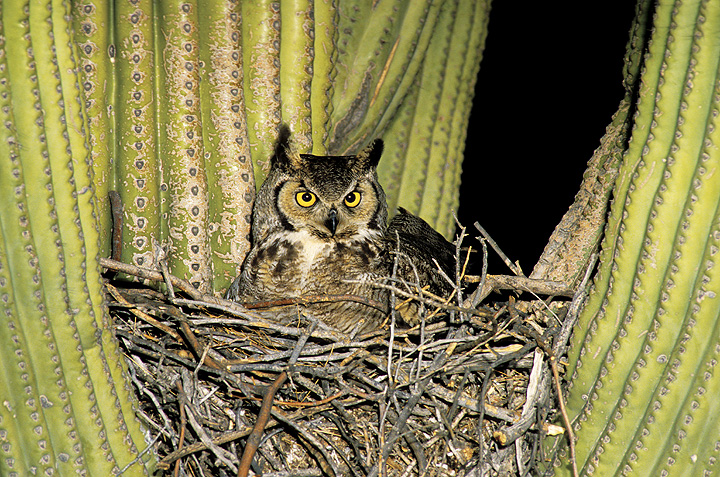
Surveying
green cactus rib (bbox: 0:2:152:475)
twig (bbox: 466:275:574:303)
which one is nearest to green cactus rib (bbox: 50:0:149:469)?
green cactus rib (bbox: 0:2:152:475)

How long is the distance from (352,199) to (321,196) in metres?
0.11

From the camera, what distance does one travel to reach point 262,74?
1.86 metres

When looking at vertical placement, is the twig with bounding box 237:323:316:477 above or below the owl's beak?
below

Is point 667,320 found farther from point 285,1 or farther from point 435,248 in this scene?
point 285,1

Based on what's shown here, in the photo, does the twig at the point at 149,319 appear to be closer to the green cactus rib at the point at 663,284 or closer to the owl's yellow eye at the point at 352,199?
the owl's yellow eye at the point at 352,199

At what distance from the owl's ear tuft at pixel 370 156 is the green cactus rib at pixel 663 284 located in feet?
2.55

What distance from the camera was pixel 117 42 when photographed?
1711 millimetres

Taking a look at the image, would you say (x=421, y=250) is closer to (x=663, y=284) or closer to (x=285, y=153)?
(x=285, y=153)

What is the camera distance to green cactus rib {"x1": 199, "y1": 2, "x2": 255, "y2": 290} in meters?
1.80

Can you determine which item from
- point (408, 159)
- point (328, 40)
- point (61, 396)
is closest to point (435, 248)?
point (408, 159)

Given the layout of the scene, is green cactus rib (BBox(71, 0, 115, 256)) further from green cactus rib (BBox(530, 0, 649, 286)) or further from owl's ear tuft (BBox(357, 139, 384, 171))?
green cactus rib (BBox(530, 0, 649, 286))

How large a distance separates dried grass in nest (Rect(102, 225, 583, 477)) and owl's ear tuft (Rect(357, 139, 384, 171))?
55cm

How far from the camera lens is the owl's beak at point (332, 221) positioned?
179 centimetres

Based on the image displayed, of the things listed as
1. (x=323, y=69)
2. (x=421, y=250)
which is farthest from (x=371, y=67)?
Result: (x=421, y=250)
